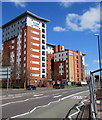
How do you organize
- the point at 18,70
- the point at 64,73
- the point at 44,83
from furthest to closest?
1. the point at 64,73
2. the point at 44,83
3. the point at 18,70

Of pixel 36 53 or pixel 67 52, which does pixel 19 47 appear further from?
pixel 67 52

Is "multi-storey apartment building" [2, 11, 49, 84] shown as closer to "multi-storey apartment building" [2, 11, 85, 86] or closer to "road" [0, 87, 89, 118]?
"multi-storey apartment building" [2, 11, 85, 86]

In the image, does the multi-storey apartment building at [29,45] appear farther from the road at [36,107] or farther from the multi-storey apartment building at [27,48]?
the road at [36,107]

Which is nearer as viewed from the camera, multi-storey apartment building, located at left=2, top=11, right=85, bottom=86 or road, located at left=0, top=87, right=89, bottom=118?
road, located at left=0, top=87, right=89, bottom=118

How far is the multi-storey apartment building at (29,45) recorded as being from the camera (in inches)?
3059

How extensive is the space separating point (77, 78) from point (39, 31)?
142 ft

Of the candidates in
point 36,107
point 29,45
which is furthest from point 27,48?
point 36,107

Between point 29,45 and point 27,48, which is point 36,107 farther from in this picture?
point 29,45

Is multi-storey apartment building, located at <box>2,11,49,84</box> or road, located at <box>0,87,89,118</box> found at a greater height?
multi-storey apartment building, located at <box>2,11,49,84</box>

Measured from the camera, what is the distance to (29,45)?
78.2 metres

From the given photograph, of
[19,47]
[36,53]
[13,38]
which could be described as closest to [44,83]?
[36,53]

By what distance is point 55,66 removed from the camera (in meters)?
112

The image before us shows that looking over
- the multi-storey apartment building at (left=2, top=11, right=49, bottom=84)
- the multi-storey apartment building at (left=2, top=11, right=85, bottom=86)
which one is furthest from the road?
the multi-storey apartment building at (left=2, top=11, right=49, bottom=84)

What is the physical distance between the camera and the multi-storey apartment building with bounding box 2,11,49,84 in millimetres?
77688
